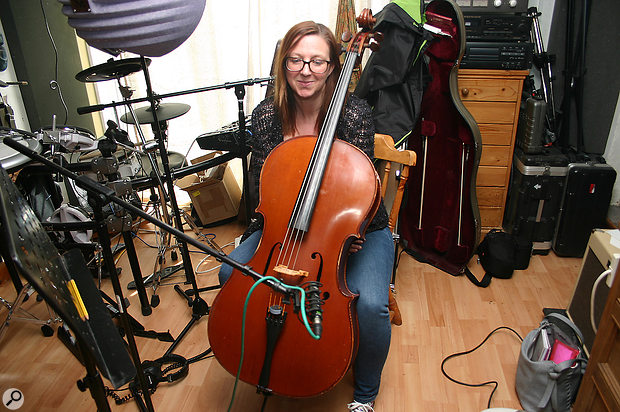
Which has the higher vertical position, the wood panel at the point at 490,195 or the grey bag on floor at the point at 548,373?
the wood panel at the point at 490,195

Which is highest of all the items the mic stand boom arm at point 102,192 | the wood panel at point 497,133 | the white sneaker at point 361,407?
the mic stand boom arm at point 102,192

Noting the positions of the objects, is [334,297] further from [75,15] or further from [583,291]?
[583,291]

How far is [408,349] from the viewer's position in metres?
1.73

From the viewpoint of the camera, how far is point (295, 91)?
1529 millimetres

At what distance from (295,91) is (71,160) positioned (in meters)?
1.44

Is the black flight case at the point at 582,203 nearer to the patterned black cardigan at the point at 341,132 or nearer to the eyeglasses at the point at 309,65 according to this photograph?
the patterned black cardigan at the point at 341,132

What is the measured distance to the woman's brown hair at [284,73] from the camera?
1470 millimetres

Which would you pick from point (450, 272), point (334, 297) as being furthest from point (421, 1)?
point (334, 297)

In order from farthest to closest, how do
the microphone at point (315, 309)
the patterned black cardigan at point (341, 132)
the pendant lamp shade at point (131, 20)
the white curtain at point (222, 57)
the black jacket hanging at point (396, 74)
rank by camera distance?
the white curtain at point (222, 57), the black jacket hanging at point (396, 74), the patterned black cardigan at point (341, 132), the pendant lamp shade at point (131, 20), the microphone at point (315, 309)

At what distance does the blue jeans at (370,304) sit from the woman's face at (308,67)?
1.77ft

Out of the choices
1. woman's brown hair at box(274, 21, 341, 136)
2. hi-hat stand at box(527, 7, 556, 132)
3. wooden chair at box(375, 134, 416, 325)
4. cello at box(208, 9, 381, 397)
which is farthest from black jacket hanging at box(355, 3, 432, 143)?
hi-hat stand at box(527, 7, 556, 132)

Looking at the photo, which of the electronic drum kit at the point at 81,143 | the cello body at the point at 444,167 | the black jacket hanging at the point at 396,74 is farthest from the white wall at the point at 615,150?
the electronic drum kit at the point at 81,143

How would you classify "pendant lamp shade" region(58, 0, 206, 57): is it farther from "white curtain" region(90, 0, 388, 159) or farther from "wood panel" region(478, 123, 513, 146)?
"wood panel" region(478, 123, 513, 146)

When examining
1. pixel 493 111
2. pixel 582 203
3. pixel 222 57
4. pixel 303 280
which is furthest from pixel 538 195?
pixel 222 57
